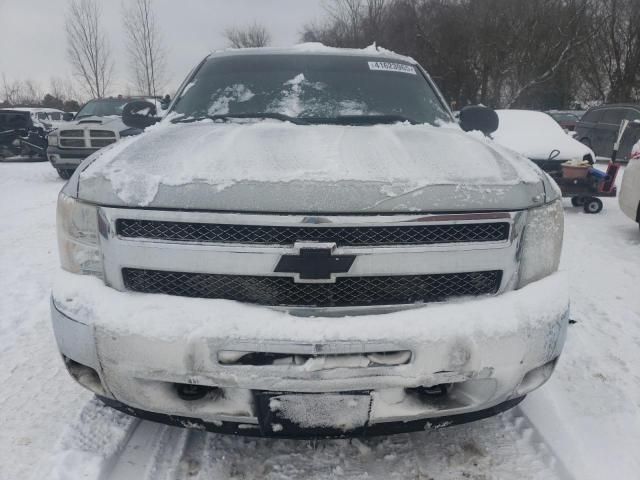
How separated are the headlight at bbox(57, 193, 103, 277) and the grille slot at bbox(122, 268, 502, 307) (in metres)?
0.18

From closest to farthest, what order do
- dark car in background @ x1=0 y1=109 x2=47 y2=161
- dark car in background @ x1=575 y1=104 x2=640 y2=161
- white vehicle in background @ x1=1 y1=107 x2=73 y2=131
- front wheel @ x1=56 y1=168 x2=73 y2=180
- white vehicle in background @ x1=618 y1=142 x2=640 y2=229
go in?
1. white vehicle in background @ x1=618 y1=142 x2=640 y2=229
2. front wheel @ x1=56 y1=168 x2=73 y2=180
3. dark car in background @ x1=575 y1=104 x2=640 y2=161
4. dark car in background @ x1=0 y1=109 x2=47 y2=161
5. white vehicle in background @ x1=1 y1=107 x2=73 y2=131

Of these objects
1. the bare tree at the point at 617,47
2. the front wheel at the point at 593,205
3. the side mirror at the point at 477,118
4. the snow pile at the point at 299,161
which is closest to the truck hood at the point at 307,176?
the snow pile at the point at 299,161

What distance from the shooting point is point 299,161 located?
1.86 metres

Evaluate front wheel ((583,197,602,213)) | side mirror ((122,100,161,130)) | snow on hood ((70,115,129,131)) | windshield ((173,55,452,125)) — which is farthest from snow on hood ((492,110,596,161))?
snow on hood ((70,115,129,131))

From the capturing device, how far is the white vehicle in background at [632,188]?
5352 mm

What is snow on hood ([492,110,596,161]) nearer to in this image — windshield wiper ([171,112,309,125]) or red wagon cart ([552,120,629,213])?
red wagon cart ([552,120,629,213])

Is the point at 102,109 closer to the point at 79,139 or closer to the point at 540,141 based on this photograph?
the point at 79,139

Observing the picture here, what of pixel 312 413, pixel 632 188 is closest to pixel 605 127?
pixel 632 188

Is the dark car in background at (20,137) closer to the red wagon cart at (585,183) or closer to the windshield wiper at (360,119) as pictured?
the red wagon cart at (585,183)

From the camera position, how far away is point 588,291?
161 inches

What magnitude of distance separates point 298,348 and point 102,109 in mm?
11919

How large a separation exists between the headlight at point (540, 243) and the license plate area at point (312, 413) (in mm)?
792

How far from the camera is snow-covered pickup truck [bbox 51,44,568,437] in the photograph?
5.30 feet

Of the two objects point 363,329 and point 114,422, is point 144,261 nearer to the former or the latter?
point 363,329
